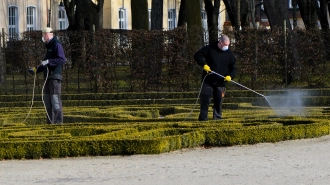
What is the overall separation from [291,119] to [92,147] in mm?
4658

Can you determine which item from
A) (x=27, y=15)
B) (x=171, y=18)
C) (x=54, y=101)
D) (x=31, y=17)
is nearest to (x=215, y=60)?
(x=54, y=101)

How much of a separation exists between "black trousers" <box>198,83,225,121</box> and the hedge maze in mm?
285

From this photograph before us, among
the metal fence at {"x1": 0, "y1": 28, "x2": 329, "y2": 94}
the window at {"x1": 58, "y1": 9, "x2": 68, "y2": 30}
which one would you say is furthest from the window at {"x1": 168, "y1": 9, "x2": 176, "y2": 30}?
the metal fence at {"x1": 0, "y1": 28, "x2": 329, "y2": 94}

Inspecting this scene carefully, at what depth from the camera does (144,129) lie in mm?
17500

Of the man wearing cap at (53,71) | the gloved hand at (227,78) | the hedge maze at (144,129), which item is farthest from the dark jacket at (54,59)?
the gloved hand at (227,78)

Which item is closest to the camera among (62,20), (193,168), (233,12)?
(193,168)

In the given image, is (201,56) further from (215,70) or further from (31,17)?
(31,17)

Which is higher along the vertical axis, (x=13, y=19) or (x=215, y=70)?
(x=13, y=19)

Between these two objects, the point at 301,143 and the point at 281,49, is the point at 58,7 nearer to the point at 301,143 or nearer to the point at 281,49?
the point at 281,49

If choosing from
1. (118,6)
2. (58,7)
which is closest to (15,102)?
(58,7)

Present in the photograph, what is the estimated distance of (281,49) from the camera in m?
29.8

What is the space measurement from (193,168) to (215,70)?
244 inches

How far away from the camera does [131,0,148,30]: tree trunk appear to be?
32.8 m

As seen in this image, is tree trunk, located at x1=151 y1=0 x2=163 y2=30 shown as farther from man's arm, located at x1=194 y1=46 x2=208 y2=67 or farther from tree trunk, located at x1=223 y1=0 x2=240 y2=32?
man's arm, located at x1=194 y1=46 x2=208 y2=67
